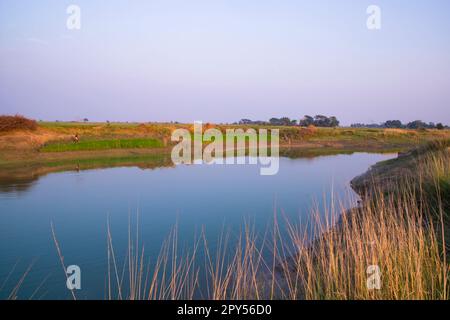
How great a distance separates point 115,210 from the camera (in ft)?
33.5

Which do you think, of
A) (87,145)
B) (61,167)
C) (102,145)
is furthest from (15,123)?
(61,167)

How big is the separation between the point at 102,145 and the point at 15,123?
6.07m

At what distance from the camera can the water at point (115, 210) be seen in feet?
20.0

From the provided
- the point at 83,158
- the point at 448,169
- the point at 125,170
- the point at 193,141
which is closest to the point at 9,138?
the point at 83,158

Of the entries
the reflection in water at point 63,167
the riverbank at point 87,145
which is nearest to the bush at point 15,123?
the riverbank at point 87,145

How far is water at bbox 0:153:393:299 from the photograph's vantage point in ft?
20.0

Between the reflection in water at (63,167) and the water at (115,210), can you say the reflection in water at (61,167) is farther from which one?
the water at (115,210)

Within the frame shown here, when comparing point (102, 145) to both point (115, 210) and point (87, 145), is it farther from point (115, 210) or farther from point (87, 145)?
point (115, 210)

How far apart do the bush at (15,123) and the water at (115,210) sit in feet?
32.7

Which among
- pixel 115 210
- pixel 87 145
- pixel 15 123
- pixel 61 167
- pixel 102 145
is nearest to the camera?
pixel 115 210

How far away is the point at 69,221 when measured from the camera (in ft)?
29.8

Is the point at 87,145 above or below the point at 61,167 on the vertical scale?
above
